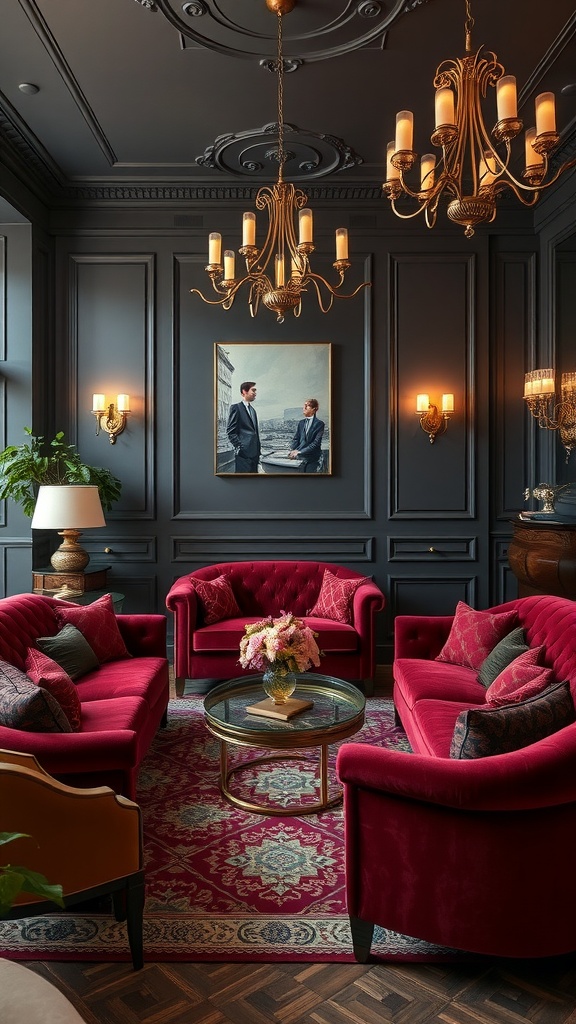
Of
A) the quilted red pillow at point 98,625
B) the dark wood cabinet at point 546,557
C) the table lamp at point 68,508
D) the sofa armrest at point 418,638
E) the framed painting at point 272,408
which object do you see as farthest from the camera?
the framed painting at point 272,408

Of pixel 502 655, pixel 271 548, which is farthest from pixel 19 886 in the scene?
pixel 271 548

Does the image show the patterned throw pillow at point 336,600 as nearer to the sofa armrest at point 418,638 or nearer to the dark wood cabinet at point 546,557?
the sofa armrest at point 418,638

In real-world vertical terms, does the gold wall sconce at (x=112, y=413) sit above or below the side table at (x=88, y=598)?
above

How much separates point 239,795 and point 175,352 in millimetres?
3330

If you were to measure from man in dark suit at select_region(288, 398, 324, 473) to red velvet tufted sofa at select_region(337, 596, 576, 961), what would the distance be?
136 inches

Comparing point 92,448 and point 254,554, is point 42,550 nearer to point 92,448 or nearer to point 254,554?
point 92,448

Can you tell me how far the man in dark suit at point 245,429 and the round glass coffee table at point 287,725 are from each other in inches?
86.5

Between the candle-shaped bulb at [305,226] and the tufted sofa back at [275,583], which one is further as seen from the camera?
the tufted sofa back at [275,583]

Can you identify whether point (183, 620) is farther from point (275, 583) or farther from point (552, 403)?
point (552, 403)

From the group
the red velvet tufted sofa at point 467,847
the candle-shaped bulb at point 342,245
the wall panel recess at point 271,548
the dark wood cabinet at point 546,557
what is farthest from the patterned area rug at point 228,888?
the candle-shaped bulb at point 342,245

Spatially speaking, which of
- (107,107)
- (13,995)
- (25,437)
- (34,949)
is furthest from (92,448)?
(13,995)

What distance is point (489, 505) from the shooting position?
17.7 ft

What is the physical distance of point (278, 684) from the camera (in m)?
3.14

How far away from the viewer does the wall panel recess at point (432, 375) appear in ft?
17.6
